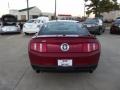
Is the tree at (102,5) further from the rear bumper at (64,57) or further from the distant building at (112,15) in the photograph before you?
the rear bumper at (64,57)

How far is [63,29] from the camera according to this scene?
8.12m

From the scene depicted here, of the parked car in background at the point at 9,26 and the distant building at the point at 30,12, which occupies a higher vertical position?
the distant building at the point at 30,12

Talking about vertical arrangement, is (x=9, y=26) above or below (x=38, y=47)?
below

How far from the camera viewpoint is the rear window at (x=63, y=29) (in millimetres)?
7733

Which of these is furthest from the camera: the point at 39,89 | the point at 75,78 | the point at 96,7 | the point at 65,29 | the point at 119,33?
the point at 96,7

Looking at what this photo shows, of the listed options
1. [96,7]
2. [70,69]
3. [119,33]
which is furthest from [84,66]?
[96,7]

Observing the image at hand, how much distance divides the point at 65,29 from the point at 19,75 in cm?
182

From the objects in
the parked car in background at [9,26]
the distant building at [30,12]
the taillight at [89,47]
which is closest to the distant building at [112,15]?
the distant building at [30,12]

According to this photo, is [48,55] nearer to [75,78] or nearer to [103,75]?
[75,78]

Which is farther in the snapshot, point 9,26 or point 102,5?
point 102,5

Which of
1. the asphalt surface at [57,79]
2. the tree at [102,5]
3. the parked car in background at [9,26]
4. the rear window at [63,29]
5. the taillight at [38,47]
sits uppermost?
the tree at [102,5]

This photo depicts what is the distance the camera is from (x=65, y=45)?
6504 mm

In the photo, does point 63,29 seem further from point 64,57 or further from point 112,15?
point 112,15

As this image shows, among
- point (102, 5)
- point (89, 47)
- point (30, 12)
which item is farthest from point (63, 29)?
point (30, 12)
